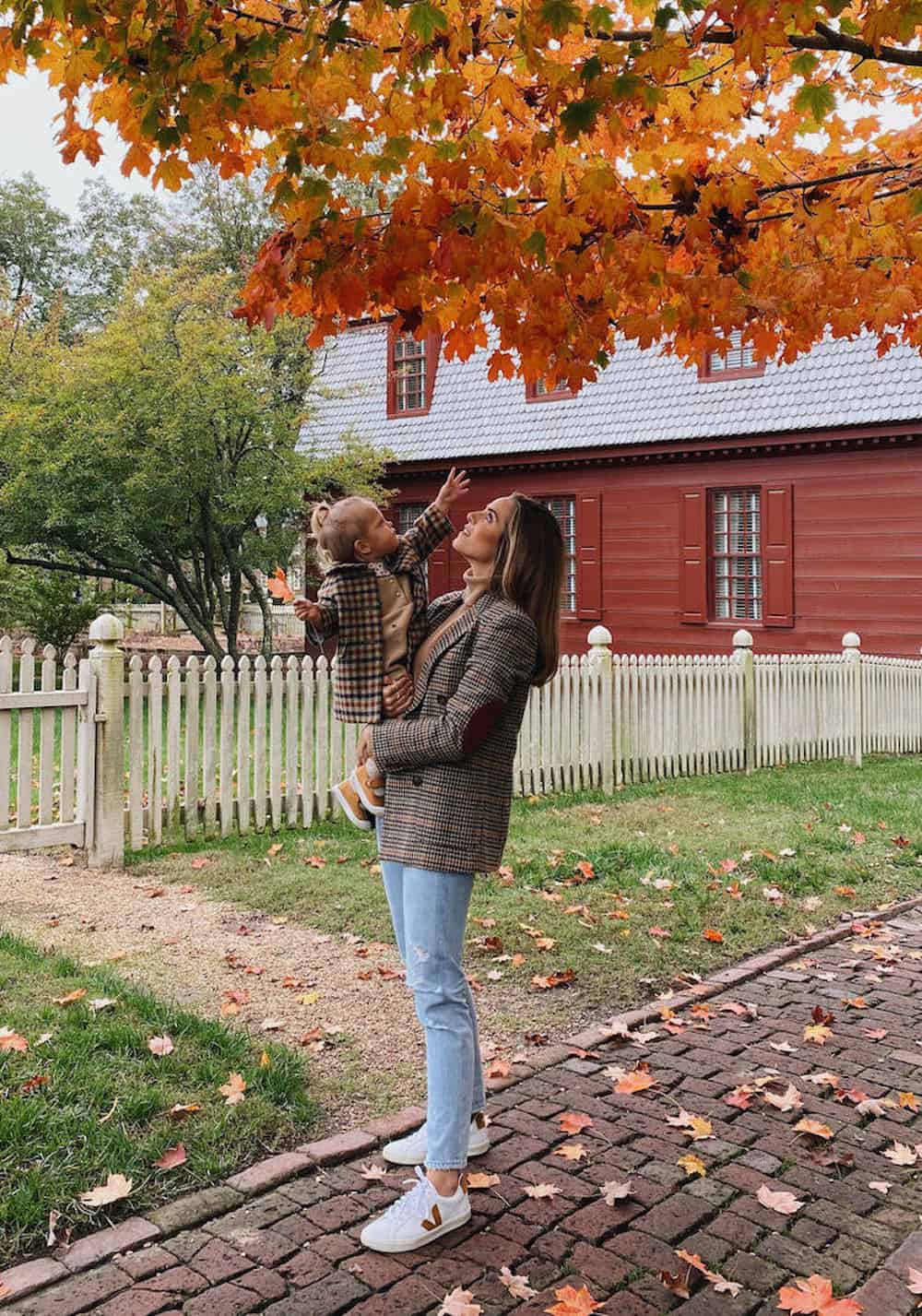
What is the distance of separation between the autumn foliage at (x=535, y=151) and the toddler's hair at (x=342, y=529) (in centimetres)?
142

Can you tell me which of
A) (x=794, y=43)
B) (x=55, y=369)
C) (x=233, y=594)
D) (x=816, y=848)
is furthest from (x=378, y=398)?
(x=794, y=43)

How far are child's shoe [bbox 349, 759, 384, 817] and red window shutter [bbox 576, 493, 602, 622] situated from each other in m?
17.3

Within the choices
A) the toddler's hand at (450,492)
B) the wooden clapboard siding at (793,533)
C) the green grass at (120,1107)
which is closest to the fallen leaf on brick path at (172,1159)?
the green grass at (120,1107)

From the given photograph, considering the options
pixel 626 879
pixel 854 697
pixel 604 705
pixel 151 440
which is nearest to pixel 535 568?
pixel 626 879

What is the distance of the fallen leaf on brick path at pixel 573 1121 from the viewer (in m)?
3.83

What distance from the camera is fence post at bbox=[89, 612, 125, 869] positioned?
7.63m

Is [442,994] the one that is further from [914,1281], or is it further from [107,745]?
[107,745]

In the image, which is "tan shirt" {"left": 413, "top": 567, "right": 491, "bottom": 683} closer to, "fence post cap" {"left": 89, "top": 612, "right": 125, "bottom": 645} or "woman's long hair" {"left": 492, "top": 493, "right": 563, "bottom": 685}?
"woman's long hair" {"left": 492, "top": 493, "right": 563, "bottom": 685}

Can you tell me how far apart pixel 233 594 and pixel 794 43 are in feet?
47.8

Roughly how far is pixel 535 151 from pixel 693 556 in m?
15.0

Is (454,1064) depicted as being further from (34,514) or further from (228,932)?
(34,514)

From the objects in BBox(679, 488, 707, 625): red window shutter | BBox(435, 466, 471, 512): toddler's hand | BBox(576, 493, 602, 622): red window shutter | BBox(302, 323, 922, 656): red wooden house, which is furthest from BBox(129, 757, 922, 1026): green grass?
BBox(576, 493, 602, 622): red window shutter

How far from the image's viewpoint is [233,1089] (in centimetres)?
398

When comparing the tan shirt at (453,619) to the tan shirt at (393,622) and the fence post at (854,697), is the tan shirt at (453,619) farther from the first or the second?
the fence post at (854,697)
